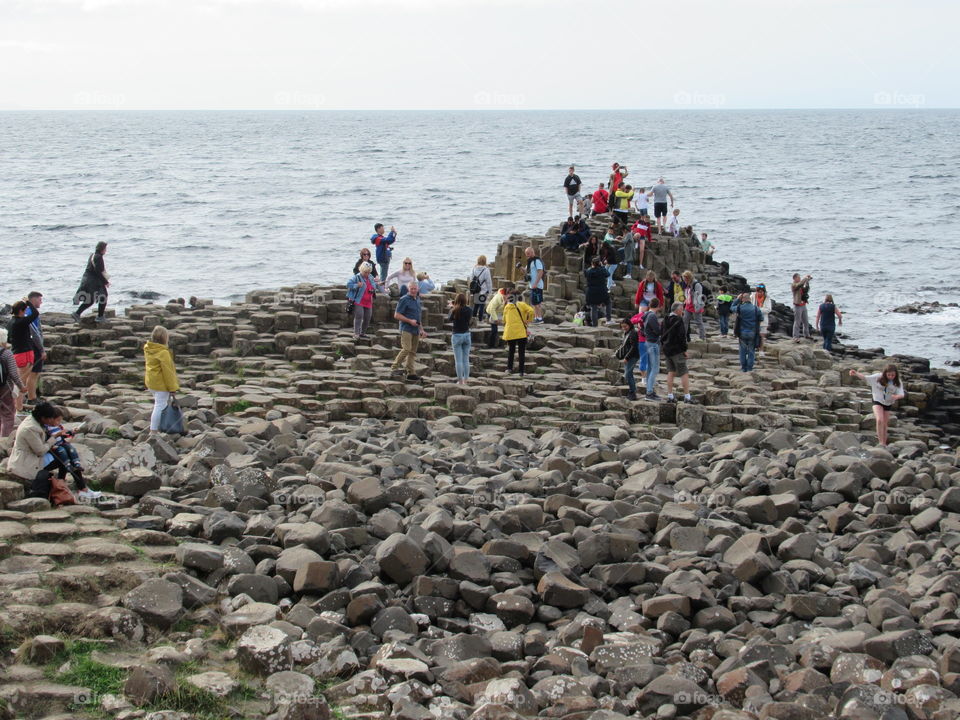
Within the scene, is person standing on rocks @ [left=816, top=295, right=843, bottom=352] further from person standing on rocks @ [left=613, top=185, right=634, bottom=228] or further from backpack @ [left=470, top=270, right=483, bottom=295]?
backpack @ [left=470, top=270, right=483, bottom=295]

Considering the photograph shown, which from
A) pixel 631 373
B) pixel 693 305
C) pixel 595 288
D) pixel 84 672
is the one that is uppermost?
pixel 595 288

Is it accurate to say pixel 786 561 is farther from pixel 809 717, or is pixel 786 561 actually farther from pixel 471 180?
pixel 471 180

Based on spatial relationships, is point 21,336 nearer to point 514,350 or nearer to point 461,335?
point 461,335

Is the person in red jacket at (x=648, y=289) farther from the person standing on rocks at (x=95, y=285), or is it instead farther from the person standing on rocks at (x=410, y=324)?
the person standing on rocks at (x=95, y=285)

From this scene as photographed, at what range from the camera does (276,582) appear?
945 cm

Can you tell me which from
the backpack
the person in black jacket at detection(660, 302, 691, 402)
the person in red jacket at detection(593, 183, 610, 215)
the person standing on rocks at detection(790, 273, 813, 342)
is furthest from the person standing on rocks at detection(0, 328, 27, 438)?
the person in red jacket at detection(593, 183, 610, 215)

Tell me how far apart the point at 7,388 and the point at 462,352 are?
715cm

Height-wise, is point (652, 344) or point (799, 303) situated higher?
point (652, 344)

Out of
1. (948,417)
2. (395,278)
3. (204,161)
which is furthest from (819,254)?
(204,161)

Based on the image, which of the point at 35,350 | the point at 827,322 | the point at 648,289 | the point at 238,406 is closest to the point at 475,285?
the point at 648,289

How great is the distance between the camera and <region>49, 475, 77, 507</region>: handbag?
10461mm

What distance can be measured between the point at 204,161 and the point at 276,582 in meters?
111

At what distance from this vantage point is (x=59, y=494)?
1048 centimetres

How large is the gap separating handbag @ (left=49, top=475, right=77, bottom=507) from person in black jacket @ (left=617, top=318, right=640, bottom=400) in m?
9.19
